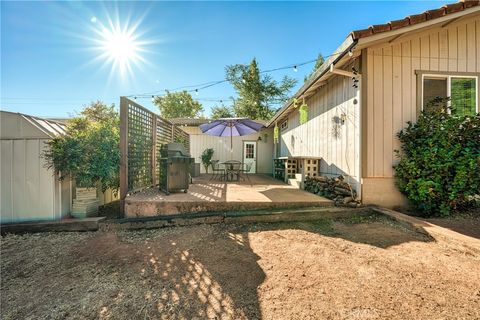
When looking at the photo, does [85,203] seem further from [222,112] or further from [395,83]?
[222,112]

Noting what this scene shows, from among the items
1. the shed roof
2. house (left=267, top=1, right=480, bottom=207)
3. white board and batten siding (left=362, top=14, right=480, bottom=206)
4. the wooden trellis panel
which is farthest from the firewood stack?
the shed roof

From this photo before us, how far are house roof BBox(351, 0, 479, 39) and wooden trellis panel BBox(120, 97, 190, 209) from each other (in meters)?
4.43

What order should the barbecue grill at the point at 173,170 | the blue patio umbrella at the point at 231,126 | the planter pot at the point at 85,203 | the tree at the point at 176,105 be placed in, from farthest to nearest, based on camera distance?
the tree at the point at 176,105, the blue patio umbrella at the point at 231,126, the barbecue grill at the point at 173,170, the planter pot at the point at 85,203

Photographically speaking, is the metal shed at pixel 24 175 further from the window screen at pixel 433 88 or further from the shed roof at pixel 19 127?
the window screen at pixel 433 88

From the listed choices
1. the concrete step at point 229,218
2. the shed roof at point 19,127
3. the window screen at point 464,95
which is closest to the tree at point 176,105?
the shed roof at point 19,127

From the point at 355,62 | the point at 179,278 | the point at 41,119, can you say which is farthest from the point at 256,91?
the point at 179,278

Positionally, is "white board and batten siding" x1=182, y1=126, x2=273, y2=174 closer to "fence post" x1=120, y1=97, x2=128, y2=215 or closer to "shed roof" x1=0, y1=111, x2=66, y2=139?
"fence post" x1=120, y1=97, x2=128, y2=215

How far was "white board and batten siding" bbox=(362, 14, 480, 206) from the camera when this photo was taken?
3971 millimetres

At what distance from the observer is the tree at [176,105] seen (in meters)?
28.1

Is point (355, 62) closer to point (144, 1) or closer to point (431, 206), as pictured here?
point (431, 206)

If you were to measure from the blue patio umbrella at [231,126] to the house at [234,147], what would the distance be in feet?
15.0

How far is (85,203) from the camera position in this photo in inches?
146

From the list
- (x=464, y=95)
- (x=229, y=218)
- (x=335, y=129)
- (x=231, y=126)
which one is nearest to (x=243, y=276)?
(x=229, y=218)

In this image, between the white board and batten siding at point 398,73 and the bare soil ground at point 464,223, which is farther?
the white board and batten siding at point 398,73
